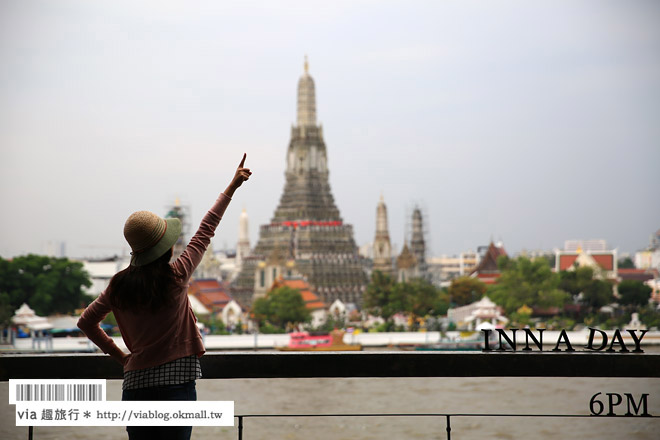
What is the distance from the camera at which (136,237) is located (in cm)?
215

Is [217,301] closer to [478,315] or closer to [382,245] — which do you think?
[478,315]

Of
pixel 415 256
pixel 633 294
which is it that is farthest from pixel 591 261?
pixel 415 256

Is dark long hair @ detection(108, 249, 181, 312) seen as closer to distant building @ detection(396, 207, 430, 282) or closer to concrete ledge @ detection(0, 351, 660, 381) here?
concrete ledge @ detection(0, 351, 660, 381)

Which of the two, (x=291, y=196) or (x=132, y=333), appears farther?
(x=291, y=196)

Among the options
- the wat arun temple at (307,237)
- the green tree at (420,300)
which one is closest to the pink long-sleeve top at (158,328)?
the green tree at (420,300)

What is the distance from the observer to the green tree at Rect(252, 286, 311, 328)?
152ft

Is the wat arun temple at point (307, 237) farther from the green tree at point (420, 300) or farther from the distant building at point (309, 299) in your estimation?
the green tree at point (420, 300)

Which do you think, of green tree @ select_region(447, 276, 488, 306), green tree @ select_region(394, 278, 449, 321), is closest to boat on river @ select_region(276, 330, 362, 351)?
green tree @ select_region(394, 278, 449, 321)

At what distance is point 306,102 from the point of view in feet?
222

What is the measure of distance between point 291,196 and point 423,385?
38.1m

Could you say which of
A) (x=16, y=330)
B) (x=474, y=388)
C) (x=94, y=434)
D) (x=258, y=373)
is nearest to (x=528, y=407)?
(x=474, y=388)

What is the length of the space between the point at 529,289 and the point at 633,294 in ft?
23.5

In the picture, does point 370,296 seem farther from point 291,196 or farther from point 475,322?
point 291,196

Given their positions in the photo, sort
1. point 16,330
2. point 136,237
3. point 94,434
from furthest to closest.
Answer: point 16,330
point 94,434
point 136,237
